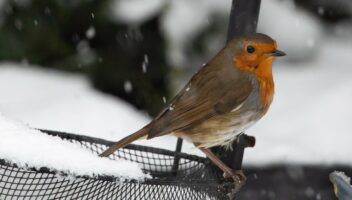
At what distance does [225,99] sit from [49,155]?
94 centimetres

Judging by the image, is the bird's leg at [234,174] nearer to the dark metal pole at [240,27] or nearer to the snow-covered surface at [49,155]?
the dark metal pole at [240,27]

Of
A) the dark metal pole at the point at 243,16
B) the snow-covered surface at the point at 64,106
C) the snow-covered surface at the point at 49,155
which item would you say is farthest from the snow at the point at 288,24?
the snow-covered surface at the point at 49,155

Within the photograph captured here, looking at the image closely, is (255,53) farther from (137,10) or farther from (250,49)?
(137,10)

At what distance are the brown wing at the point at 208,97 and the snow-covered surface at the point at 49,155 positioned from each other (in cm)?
60

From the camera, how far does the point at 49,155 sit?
2.02m

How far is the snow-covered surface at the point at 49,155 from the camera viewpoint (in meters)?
1.96

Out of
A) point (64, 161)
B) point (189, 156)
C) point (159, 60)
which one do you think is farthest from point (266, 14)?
point (64, 161)

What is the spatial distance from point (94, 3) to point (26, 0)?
1.23 feet

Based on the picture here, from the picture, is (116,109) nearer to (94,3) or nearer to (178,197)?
(94,3)

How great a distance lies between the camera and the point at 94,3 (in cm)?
409

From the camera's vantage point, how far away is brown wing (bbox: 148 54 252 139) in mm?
2736

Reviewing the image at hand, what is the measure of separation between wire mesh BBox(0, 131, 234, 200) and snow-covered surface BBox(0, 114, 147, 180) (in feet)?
0.07

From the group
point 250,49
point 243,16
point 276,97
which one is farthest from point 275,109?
point 243,16

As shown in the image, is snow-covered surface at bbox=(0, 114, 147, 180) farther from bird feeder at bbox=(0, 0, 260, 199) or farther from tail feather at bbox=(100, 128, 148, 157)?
tail feather at bbox=(100, 128, 148, 157)
